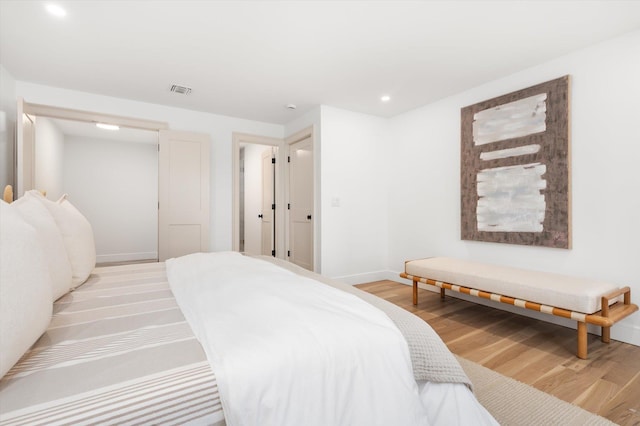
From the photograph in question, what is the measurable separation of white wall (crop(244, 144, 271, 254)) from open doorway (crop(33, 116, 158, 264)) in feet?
6.04

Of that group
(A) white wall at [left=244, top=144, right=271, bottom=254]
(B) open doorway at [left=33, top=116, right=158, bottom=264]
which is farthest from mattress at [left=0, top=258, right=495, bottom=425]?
(B) open doorway at [left=33, top=116, right=158, bottom=264]

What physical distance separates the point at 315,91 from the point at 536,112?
7.55ft

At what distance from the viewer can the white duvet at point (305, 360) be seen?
73cm

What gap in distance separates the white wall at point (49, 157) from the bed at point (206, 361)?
3.89 m

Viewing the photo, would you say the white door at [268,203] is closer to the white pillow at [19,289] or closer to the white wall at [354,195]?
the white wall at [354,195]

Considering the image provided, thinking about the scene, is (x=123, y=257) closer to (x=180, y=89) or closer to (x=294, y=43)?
(x=180, y=89)

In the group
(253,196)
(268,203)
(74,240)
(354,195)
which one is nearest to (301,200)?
(354,195)

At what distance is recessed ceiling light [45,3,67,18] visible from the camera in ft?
6.60

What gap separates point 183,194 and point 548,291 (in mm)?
4065

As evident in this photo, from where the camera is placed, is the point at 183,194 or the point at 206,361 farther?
the point at 183,194

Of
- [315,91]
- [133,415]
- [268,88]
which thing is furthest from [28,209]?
[315,91]

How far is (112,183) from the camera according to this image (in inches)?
234

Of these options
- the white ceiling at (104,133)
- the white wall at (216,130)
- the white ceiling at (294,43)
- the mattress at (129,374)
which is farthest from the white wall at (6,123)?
the mattress at (129,374)

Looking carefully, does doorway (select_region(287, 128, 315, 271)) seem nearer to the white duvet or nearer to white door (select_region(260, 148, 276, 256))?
white door (select_region(260, 148, 276, 256))
